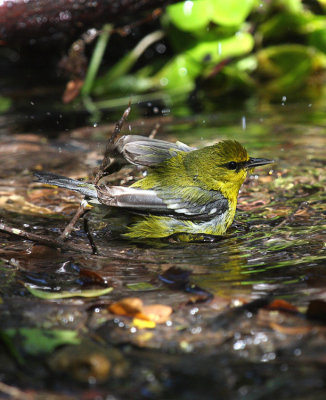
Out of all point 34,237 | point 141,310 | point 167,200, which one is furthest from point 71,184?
point 141,310

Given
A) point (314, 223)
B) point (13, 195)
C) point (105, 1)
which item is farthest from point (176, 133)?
point (314, 223)

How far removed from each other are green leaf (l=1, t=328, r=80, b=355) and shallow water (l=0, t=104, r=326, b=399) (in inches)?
0.5

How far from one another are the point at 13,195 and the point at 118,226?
101 centimetres

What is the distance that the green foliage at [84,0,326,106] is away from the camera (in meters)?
6.77

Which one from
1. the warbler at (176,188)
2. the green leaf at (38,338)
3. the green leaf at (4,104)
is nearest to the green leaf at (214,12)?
the green leaf at (4,104)

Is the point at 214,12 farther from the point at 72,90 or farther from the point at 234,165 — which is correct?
the point at 234,165

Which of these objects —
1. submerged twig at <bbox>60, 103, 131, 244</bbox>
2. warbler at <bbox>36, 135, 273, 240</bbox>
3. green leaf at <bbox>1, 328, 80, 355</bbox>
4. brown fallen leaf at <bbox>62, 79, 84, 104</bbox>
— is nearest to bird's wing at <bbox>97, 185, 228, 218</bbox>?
warbler at <bbox>36, 135, 273, 240</bbox>

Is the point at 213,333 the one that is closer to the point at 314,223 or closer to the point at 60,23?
the point at 314,223

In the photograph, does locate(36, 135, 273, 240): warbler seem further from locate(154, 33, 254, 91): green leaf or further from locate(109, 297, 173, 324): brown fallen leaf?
locate(154, 33, 254, 91): green leaf

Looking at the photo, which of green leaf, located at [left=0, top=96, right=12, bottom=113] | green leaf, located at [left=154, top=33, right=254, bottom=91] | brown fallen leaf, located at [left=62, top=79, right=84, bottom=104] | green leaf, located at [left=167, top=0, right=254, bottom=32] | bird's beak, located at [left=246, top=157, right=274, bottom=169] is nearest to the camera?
bird's beak, located at [left=246, top=157, right=274, bottom=169]

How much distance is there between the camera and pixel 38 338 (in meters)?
2.27

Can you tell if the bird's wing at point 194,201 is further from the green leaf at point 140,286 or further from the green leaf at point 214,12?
the green leaf at point 214,12

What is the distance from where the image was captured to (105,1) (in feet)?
17.9

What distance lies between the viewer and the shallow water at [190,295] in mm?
2025
